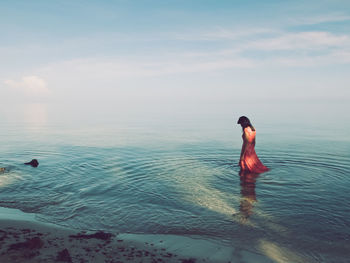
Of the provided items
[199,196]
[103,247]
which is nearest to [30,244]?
[103,247]

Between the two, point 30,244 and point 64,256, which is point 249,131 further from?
point 30,244

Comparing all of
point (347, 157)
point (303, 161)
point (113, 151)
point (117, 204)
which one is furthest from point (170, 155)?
point (347, 157)

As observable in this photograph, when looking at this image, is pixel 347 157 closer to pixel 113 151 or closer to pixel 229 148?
pixel 229 148

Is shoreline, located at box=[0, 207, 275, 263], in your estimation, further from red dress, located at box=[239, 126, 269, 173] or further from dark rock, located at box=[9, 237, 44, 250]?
red dress, located at box=[239, 126, 269, 173]

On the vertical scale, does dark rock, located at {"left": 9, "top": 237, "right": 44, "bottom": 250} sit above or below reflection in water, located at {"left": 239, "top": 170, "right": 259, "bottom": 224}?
below

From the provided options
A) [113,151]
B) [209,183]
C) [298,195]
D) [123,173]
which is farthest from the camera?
[113,151]

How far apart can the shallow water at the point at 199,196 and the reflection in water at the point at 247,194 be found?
0.04 metres

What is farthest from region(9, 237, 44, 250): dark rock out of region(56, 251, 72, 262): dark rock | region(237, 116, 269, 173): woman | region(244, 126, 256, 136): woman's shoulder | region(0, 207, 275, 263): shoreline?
region(244, 126, 256, 136): woman's shoulder

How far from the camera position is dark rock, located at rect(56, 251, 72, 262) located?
21.8 feet

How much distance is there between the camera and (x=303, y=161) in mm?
18719

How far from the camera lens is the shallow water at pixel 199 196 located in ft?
28.2

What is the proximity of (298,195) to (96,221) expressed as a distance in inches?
320

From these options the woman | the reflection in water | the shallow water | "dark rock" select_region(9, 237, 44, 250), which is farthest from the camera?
the woman

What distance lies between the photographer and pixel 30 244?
7281 mm
